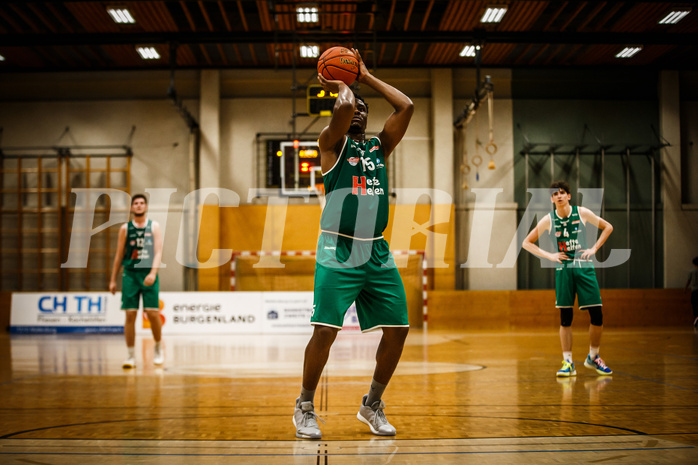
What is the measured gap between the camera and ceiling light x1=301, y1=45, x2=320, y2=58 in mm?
12250

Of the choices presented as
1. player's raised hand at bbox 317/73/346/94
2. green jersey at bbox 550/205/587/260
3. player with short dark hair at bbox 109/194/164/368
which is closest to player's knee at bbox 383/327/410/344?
player's raised hand at bbox 317/73/346/94

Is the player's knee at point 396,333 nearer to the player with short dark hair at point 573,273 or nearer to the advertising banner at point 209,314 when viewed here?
the player with short dark hair at point 573,273

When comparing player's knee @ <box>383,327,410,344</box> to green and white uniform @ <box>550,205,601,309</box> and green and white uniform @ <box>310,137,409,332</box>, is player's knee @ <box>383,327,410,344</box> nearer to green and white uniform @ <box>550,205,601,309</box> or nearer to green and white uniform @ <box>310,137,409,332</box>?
green and white uniform @ <box>310,137,409,332</box>

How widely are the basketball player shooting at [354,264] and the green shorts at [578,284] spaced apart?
2996 millimetres

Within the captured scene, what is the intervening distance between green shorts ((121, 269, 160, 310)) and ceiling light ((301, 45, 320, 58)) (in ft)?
24.0

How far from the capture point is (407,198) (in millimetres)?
14109

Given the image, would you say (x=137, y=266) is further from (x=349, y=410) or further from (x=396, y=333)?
(x=396, y=333)

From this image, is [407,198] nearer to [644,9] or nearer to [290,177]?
[290,177]

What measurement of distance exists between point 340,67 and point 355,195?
73cm

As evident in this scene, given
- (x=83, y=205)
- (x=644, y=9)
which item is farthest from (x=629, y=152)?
(x=83, y=205)

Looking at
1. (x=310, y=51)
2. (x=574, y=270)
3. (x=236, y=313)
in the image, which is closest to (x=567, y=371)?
(x=574, y=270)

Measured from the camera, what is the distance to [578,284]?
5.67 metres

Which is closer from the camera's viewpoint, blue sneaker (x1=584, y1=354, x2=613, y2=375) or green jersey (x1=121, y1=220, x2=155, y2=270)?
blue sneaker (x1=584, y1=354, x2=613, y2=375)

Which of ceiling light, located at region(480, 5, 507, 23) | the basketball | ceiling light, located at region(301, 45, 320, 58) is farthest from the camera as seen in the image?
ceiling light, located at region(301, 45, 320, 58)
